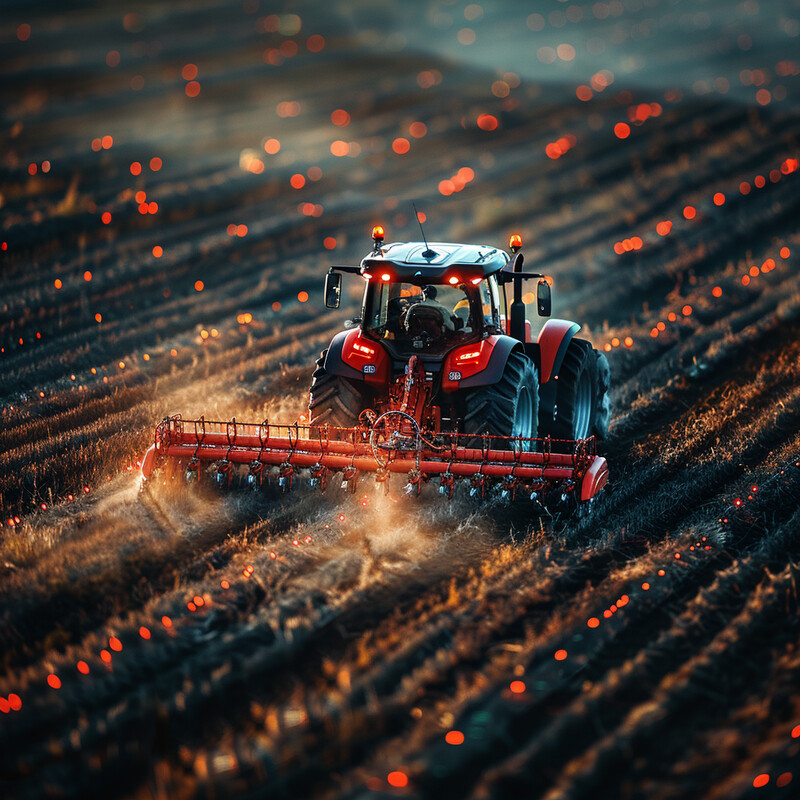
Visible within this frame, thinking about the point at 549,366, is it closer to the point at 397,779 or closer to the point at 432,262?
the point at 432,262

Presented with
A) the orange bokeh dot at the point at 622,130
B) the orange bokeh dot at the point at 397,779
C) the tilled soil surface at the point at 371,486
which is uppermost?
the orange bokeh dot at the point at 622,130

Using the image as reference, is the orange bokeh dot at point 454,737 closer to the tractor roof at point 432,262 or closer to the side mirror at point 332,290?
the tractor roof at point 432,262

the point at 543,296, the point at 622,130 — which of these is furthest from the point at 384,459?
the point at 622,130

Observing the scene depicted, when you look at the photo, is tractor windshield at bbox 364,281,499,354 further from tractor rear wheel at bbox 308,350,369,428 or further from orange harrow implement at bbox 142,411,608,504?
orange harrow implement at bbox 142,411,608,504

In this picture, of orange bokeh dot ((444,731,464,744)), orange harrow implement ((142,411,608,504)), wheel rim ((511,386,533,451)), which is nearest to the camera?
orange bokeh dot ((444,731,464,744))

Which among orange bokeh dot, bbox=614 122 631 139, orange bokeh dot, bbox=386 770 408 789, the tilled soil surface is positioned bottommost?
orange bokeh dot, bbox=386 770 408 789

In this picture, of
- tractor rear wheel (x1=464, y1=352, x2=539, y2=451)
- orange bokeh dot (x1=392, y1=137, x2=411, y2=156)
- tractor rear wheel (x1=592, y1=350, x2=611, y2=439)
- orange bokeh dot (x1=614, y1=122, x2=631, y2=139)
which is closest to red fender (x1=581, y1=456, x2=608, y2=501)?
tractor rear wheel (x1=464, y1=352, x2=539, y2=451)

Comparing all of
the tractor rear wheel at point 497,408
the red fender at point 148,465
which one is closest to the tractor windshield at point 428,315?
the tractor rear wheel at point 497,408
